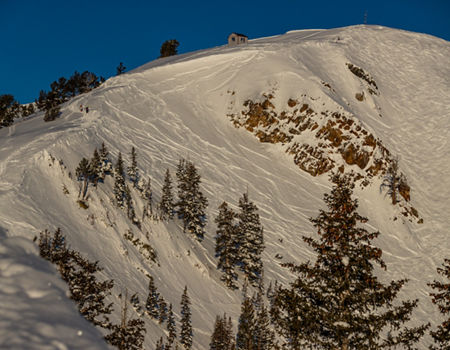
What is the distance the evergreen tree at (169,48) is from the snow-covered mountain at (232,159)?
3456 centimetres

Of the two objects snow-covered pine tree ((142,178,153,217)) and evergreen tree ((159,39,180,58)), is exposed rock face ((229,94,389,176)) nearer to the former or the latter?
snow-covered pine tree ((142,178,153,217))

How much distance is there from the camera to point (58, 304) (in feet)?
25.8

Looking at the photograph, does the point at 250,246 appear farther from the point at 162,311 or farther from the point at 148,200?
the point at 162,311

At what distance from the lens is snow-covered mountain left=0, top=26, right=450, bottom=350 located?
84.1 ft

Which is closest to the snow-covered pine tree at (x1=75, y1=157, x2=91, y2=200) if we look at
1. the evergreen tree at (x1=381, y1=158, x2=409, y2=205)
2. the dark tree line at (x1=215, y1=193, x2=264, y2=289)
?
the dark tree line at (x1=215, y1=193, x2=264, y2=289)

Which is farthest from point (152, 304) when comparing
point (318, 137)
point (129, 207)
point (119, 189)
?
point (318, 137)

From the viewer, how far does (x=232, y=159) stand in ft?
201

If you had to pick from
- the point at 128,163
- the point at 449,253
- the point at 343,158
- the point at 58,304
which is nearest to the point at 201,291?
the point at 128,163

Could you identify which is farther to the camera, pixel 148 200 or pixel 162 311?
pixel 148 200

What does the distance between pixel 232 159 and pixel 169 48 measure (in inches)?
2906

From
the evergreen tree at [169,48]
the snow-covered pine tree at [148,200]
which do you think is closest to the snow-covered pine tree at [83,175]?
the snow-covered pine tree at [148,200]

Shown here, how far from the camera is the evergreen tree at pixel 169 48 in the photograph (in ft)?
407

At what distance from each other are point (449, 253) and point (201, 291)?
114 ft

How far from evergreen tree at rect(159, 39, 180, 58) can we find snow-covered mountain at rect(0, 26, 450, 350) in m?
34.6
